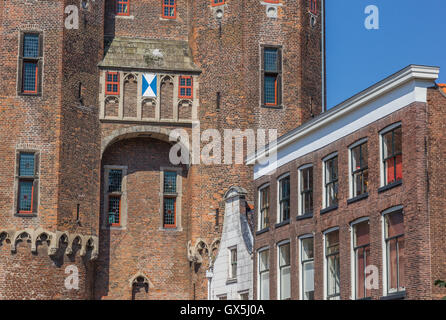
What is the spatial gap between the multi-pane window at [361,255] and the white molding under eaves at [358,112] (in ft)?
9.52

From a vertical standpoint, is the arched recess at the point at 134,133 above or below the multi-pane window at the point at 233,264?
above

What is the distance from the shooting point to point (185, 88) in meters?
40.9

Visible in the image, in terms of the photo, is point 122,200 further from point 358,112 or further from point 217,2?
point 358,112

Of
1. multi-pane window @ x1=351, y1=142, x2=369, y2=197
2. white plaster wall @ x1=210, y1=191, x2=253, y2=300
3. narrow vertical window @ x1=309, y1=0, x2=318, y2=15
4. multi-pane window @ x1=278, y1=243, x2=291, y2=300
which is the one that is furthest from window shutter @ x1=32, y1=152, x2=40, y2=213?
multi-pane window @ x1=351, y1=142, x2=369, y2=197

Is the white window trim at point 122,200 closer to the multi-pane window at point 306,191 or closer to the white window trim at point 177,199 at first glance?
the white window trim at point 177,199

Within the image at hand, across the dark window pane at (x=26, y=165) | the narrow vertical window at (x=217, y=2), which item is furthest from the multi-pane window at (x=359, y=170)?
the dark window pane at (x=26, y=165)

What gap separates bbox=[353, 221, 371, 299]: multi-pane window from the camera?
27781 mm

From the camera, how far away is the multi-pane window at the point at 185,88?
134 feet

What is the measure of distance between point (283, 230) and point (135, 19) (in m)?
13.4

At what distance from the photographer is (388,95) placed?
27141mm

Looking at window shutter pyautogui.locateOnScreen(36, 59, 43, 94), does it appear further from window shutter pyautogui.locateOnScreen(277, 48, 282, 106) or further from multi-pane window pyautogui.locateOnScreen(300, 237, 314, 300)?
multi-pane window pyautogui.locateOnScreen(300, 237, 314, 300)

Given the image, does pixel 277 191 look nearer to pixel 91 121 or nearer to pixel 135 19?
pixel 91 121

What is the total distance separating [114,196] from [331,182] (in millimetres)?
13061

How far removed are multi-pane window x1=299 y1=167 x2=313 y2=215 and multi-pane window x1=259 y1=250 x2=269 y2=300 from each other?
3365 mm
